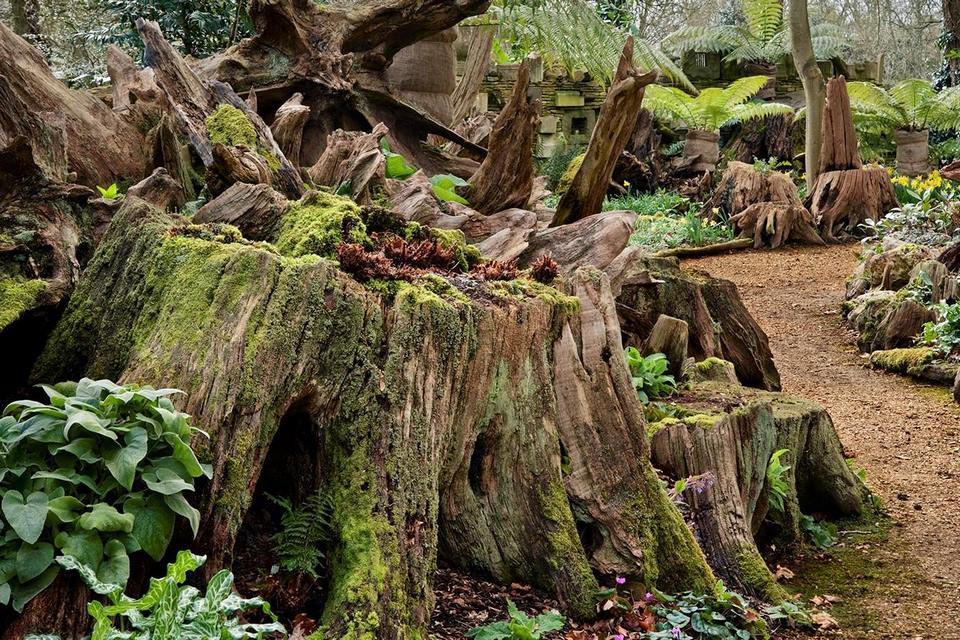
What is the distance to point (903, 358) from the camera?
7633mm

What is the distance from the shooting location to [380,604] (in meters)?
2.36

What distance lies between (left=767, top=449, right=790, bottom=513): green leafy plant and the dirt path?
11.6 inches

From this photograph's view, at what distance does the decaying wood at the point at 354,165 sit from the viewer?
416 cm

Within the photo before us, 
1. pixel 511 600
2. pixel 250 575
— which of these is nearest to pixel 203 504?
pixel 250 575

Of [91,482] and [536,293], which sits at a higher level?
[536,293]

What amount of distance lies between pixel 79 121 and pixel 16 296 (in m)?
1.83

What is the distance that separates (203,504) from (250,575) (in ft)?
0.86

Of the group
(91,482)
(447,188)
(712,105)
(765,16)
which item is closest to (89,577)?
(91,482)

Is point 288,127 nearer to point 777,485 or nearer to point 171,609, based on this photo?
point 777,485

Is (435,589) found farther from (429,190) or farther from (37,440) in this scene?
(429,190)

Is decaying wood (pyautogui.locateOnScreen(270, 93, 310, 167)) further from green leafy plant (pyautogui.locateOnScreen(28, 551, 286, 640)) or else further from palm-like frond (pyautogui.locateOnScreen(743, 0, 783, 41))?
palm-like frond (pyautogui.locateOnScreen(743, 0, 783, 41))

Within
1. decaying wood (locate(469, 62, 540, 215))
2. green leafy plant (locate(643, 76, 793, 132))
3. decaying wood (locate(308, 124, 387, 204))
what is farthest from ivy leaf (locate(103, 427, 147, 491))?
green leafy plant (locate(643, 76, 793, 132))

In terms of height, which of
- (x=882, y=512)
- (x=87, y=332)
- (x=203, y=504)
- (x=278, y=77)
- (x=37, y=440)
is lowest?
(x=882, y=512)

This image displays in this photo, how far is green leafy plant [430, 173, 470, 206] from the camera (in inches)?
203
